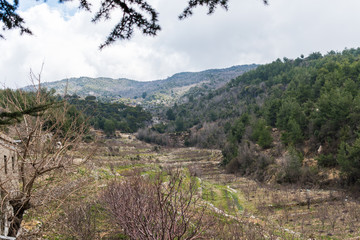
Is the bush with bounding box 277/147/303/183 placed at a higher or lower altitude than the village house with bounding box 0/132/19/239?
lower

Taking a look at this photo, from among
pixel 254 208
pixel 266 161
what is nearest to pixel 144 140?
pixel 266 161

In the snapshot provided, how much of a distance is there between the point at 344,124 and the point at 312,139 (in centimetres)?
419

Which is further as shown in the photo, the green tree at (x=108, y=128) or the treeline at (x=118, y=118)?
the treeline at (x=118, y=118)

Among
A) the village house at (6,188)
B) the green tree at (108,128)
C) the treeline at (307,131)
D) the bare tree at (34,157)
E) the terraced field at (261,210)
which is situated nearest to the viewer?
the village house at (6,188)

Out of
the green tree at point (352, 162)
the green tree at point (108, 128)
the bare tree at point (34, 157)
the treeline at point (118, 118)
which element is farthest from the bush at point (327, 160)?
the treeline at point (118, 118)

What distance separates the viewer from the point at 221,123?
236 ft

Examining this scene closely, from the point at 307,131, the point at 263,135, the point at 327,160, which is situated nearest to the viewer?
the point at 327,160

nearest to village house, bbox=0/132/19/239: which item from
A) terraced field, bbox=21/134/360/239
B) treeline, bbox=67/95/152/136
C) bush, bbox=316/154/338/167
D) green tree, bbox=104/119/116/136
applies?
terraced field, bbox=21/134/360/239

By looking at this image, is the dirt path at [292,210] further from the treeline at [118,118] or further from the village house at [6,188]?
the treeline at [118,118]

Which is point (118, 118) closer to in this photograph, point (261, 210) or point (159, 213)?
point (261, 210)

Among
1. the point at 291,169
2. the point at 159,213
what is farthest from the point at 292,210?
the point at 159,213

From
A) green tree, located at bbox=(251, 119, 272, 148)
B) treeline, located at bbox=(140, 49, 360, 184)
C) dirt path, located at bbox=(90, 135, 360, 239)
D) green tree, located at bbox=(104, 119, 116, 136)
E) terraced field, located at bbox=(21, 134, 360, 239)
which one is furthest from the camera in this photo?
green tree, located at bbox=(104, 119, 116, 136)

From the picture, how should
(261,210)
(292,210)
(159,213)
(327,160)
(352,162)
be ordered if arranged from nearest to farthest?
1. (159,213)
2. (261,210)
3. (292,210)
4. (352,162)
5. (327,160)

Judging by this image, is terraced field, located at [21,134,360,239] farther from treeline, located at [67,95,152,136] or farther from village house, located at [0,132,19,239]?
treeline, located at [67,95,152,136]
